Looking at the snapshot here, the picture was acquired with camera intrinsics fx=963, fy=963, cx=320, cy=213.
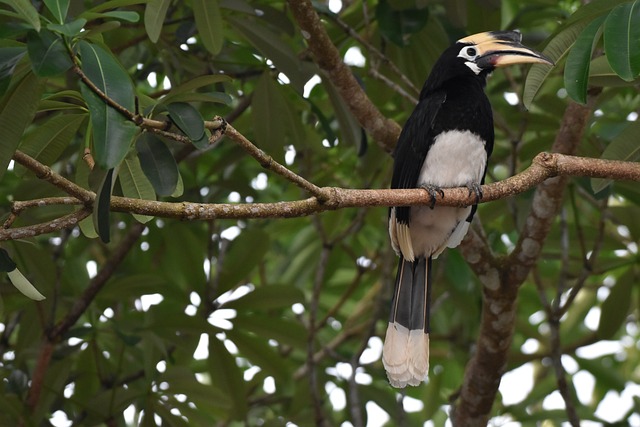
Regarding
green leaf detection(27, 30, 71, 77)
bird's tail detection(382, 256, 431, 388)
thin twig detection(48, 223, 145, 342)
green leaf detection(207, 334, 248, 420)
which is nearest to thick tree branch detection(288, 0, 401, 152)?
bird's tail detection(382, 256, 431, 388)

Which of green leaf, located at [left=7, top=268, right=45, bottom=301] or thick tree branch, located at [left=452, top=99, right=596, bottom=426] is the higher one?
thick tree branch, located at [left=452, top=99, right=596, bottom=426]

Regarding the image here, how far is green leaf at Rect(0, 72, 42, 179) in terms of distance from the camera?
7.39ft

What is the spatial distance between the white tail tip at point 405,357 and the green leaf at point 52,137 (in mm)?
1334

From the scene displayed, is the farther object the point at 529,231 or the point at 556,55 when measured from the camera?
the point at 529,231

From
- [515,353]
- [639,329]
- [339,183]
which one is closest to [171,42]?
[339,183]

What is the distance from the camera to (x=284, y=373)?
12.1ft

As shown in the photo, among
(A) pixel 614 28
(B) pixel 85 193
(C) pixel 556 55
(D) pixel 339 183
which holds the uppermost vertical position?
(D) pixel 339 183

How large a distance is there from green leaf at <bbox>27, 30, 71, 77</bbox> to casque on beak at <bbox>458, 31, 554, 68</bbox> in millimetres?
1566

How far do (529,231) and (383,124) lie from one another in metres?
0.62

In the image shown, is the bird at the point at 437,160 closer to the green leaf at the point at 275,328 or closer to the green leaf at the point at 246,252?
the green leaf at the point at 275,328

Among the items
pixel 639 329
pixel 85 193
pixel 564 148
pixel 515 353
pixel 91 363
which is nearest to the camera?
pixel 85 193

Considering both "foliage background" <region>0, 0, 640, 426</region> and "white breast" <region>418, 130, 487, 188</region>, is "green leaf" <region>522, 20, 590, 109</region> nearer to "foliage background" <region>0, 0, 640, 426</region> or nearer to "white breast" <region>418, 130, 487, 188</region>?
"foliage background" <region>0, 0, 640, 426</region>

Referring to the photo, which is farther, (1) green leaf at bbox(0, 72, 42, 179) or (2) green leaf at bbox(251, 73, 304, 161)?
(2) green leaf at bbox(251, 73, 304, 161)

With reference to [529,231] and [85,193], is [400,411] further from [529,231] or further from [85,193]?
[85,193]
